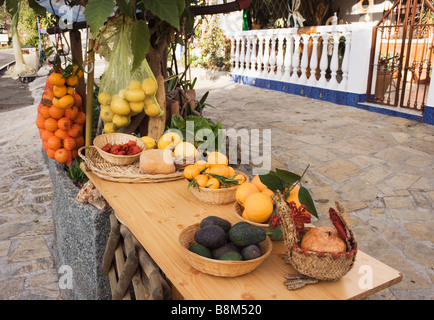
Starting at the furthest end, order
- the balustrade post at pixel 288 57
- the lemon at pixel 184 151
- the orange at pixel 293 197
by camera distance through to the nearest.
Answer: the balustrade post at pixel 288 57 → the lemon at pixel 184 151 → the orange at pixel 293 197

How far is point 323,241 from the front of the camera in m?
1.40

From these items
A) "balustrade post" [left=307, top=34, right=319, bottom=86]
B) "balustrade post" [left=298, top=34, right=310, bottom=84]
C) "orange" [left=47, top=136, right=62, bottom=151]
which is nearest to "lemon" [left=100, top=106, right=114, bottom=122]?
"orange" [left=47, top=136, right=62, bottom=151]

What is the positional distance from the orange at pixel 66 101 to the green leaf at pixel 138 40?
3.39 ft

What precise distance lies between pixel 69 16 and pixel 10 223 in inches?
102

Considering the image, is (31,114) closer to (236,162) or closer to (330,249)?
(236,162)

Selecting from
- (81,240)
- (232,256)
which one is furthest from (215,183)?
(81,240)

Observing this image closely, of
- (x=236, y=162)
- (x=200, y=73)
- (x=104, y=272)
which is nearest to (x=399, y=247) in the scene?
(x=236, y=162)

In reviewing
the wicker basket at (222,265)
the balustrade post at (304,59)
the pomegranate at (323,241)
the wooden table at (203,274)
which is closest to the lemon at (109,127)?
the wooden table at (203,274)

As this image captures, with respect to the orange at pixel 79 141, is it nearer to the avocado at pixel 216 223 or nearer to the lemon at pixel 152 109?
the lemon at pixel 152 109

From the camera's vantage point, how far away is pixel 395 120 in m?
6.05

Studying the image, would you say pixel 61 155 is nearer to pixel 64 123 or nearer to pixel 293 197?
pixel 64 123

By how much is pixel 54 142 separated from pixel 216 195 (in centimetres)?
160

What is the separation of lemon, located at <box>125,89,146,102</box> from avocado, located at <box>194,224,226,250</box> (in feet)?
3.94

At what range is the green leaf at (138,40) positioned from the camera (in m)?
2.03
